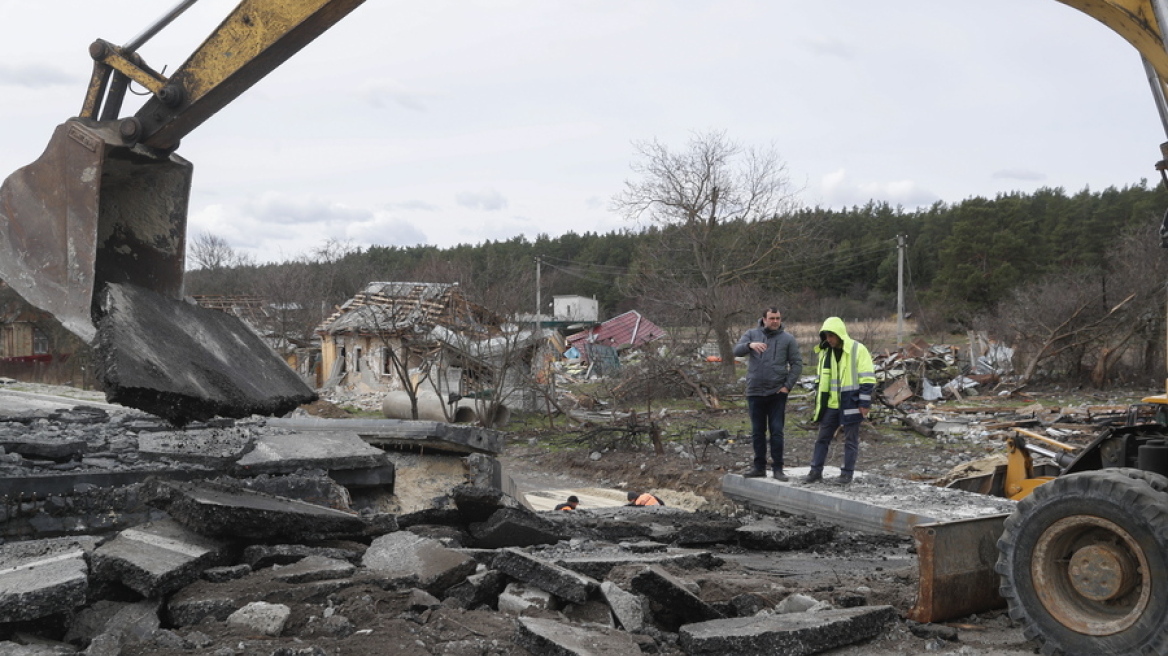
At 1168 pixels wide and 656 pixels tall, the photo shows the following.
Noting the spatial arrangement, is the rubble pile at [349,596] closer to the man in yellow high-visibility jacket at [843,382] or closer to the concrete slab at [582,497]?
the man in yellow high-visibility jacket at [843,382]

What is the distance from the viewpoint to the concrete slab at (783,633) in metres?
4.07

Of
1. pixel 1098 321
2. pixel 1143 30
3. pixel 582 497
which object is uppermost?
pixel 1143 30

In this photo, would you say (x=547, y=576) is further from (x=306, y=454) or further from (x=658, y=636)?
(x=306, y=454)

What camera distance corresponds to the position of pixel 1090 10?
4.79 meters

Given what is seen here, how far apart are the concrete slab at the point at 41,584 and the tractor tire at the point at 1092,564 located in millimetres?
4314

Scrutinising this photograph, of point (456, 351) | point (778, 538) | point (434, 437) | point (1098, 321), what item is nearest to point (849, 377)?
point (778, 538)

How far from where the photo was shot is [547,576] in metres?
4.63

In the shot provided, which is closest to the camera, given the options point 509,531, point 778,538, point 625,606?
point 625,606

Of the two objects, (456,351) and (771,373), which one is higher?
(456,351)

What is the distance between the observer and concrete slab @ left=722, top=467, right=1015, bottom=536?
777 centimetres

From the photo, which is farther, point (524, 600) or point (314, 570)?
point (314, 570)

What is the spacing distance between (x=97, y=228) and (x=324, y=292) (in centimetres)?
3117

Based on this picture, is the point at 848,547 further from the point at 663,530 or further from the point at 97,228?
the point at 97,228

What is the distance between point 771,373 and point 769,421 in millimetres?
677
